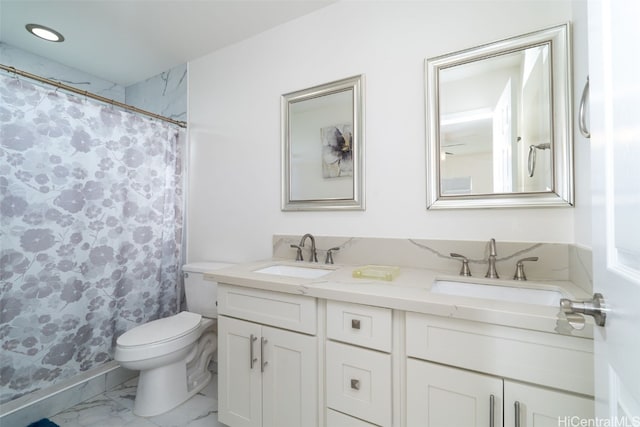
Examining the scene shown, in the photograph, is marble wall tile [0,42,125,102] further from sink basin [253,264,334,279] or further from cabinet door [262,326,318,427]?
cabinet door [262,326,318,427]

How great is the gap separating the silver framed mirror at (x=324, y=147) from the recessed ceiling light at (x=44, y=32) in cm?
168

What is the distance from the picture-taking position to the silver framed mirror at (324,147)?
1.54m

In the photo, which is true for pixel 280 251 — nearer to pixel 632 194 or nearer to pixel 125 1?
pixel 632 194

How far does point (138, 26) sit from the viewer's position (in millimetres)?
1817

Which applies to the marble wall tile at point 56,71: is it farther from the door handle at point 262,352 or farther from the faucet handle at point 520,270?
the faucet handle at point 520,270

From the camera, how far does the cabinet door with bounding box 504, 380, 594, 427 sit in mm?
709

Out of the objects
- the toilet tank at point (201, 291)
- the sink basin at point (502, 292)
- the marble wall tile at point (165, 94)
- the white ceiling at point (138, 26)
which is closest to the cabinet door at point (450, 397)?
the sink basin at point (502, 292)

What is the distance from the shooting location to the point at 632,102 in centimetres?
40

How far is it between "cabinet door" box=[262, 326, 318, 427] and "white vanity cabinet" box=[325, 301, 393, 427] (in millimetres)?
74

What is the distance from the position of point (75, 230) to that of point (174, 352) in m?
0.97

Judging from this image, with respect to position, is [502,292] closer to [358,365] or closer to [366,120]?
[358,365]

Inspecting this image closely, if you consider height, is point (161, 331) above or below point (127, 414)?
above

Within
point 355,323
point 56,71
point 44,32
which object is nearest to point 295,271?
point 355,323

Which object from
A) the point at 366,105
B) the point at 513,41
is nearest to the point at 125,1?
the point at 366,105
